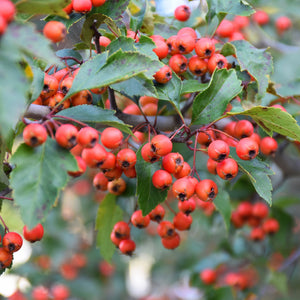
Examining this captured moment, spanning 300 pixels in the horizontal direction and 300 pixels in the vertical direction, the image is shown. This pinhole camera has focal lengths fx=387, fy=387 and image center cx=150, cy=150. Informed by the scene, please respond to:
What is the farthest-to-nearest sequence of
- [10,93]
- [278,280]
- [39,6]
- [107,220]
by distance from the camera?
[278,280]
[107,220]
[39,6]
[10,93]

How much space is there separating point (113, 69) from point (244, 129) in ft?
1.86

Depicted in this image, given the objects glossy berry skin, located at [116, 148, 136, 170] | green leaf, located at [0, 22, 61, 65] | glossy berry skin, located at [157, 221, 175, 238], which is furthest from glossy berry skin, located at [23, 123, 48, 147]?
glossy berry skin, located at [157, 221, 175, 238]

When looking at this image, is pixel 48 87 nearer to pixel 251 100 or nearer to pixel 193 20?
pixel 251 100

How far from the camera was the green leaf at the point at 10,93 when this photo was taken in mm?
764

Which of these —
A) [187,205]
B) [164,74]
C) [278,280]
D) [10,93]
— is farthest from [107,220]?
[278,280]

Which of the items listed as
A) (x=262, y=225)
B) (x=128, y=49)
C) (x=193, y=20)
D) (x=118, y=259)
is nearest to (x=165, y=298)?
(x=118, y=259)

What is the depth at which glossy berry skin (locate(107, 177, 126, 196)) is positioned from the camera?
1725 mm

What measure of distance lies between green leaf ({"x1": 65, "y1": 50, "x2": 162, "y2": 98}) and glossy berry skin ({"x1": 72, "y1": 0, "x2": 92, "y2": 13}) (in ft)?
0.74

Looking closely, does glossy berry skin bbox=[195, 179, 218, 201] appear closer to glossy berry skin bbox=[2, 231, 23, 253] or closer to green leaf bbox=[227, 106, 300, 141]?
green leaf bbox=[227, 106, 300, 141]

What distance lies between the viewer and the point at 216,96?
1405 millimetres

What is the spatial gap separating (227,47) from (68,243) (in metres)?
3.11

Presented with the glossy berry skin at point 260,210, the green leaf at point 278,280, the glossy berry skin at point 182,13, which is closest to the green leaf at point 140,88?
the glossy berry skin at point 182,13

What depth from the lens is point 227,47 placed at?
1599 millimetres

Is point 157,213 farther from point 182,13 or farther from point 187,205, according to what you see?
point 182,13
